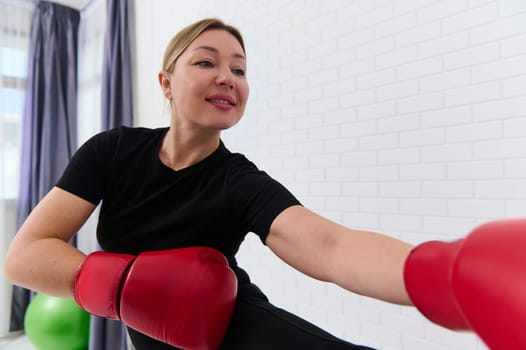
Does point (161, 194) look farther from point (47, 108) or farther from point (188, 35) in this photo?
point (47, 108)

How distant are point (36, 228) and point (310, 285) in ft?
4.21

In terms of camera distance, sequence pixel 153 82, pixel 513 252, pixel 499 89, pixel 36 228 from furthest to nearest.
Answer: pixel 153 82, pixel 499 89, pixel 36 228, pixel 513 252

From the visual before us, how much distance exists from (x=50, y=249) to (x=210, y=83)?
1.95 feet

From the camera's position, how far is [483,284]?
48 centimetres

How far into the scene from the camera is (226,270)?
0.99 meters

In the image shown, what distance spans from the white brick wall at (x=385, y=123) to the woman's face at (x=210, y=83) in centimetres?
72

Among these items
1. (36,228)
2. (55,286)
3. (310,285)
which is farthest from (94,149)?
(310,285)

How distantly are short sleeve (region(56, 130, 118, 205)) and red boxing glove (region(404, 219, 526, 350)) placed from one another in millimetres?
895

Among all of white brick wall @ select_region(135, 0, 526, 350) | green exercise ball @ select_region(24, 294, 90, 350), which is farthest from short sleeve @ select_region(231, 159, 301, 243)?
green exercise ball @ select_region(24, 294, 90, 350)

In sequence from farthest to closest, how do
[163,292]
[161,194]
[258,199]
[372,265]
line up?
[161,194], [258,199], [163,292], [372,265]

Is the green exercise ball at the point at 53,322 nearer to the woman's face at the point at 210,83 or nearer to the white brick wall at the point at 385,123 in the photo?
the white brick wall at the point at 385,123

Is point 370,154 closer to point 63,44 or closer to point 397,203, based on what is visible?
point 397,203

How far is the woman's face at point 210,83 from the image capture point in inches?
44.7

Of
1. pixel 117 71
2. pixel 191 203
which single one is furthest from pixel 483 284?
pixel 117 71
